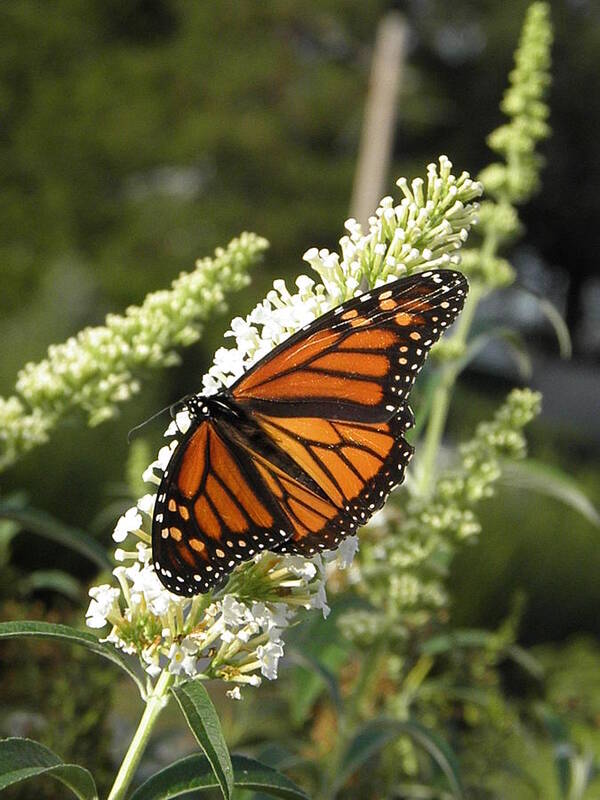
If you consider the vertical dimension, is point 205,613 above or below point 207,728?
above

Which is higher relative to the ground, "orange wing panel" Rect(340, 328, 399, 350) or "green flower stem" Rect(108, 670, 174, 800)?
"orange wing panel" Rect(340, 328, 399, 350)

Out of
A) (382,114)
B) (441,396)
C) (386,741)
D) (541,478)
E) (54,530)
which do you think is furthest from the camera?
(382,114)

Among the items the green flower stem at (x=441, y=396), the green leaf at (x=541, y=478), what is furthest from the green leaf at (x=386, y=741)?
the green leaf at (x=541, y=478)

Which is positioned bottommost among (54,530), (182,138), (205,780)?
(205,780)

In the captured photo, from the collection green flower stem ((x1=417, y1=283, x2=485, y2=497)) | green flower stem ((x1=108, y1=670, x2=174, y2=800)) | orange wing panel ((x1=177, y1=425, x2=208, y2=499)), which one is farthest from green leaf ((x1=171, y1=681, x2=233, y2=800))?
green flower stem ((x1=417, y1=283, x2=485, y2=497))

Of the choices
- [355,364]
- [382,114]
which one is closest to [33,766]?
[355,364]

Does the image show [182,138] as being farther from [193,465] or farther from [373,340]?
[193,465]

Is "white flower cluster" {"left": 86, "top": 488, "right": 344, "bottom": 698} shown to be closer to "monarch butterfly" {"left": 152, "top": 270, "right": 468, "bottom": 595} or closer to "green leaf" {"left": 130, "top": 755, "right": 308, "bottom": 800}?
"monarch butterfly" {"left": 152, "top": 270, "right": 468, "bottom": 595}
